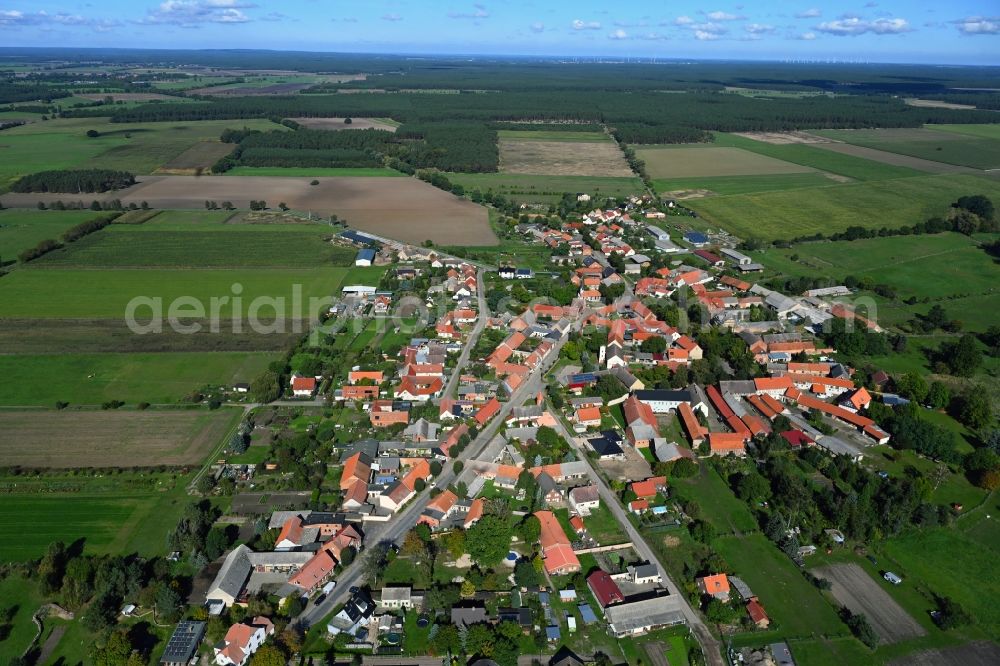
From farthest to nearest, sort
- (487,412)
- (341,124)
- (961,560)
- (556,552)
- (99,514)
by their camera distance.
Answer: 1. (341,124)
2. (487,412)
3. (99,514)
4. (961,560)
5. (556,552)

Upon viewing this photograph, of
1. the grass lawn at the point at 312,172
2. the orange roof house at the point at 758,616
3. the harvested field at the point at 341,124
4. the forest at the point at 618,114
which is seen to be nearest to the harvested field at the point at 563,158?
the forest at the point at 618,114

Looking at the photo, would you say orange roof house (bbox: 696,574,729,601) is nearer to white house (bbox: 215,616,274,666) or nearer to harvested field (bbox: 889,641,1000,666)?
harvested field (bbox: 889,641,1000,666)

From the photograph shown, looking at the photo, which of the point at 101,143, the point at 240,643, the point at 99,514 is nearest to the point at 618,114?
the point at 101,143

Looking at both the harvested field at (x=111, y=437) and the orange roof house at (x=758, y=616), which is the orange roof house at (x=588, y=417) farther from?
the harvested field at (x=111, y=437)

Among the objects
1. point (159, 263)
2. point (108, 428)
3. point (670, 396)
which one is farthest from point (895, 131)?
point (108, 428)

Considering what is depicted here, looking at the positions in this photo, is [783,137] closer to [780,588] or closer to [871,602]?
[871,602]

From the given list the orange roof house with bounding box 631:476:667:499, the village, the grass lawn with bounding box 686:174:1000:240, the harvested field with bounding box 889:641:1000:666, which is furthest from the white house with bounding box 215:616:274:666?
the grass lawn with bounding box 686:174:1000:240
